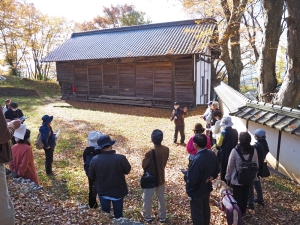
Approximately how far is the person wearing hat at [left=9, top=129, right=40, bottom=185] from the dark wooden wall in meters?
11.8

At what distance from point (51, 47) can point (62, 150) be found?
981 inches

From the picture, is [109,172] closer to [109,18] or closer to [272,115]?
[272,115]

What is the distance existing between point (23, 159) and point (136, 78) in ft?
42.9

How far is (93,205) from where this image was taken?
14.3ft

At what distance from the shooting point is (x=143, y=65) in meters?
16.8

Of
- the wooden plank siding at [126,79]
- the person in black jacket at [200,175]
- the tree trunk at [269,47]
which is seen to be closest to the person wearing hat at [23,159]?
the person in black jacket at [200,175]

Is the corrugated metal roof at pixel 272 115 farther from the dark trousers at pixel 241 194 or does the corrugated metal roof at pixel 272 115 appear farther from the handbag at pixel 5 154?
the handbag at pixel 5 154

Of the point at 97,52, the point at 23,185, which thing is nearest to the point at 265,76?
the point at 23,185

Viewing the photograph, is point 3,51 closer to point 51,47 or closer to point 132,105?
point 51,47

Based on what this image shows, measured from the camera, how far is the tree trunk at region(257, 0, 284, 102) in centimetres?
688

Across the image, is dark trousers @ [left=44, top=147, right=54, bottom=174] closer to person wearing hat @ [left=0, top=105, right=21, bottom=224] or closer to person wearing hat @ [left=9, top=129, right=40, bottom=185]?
person wearing hat @ [left=9, top=129, right=40, bottom=185]

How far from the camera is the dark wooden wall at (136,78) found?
15.5 metres

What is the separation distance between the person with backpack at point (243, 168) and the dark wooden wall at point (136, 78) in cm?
1138

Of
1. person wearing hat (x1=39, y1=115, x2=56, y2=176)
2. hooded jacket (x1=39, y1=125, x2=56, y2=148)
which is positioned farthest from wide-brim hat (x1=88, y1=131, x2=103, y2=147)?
hooded jacket (x1=39, y1=125, x2=56, y2=148)
